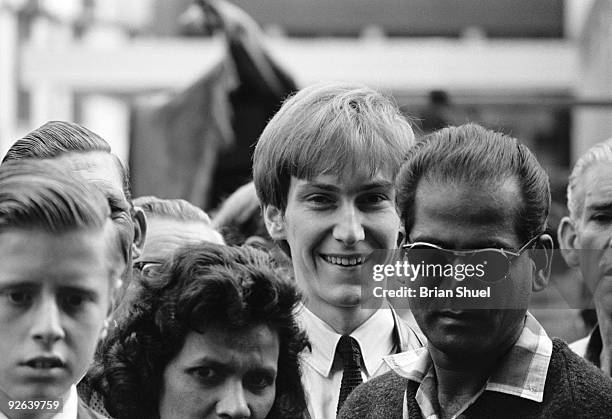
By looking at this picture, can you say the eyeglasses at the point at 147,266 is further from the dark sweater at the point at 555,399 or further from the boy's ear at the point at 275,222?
the dark sweater at the point at 555,399

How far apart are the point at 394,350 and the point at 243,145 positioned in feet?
10.2

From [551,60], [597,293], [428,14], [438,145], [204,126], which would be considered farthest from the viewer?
[428,14]

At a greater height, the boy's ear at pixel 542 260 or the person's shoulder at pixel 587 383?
the boy's ear at pixel 542 260

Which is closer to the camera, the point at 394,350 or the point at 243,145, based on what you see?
the point at 394,350

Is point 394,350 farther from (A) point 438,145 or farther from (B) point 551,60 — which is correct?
(B) point 551,60

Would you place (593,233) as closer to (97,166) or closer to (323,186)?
(323,186)

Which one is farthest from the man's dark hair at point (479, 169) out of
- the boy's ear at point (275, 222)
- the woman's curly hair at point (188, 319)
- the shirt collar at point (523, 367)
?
the boy's ear at point (275, 222)

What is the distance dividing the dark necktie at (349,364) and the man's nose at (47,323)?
630 millimetres

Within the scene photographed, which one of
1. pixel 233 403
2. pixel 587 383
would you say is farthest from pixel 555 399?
pixel 233 403

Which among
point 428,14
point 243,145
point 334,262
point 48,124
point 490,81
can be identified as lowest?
point 334,262

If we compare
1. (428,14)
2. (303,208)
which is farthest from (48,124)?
(428,14)

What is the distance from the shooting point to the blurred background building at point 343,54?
63.7 feet

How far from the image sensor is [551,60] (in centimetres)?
2139

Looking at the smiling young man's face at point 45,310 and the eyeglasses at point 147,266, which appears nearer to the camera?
the smiling young man's face at point 45,310
